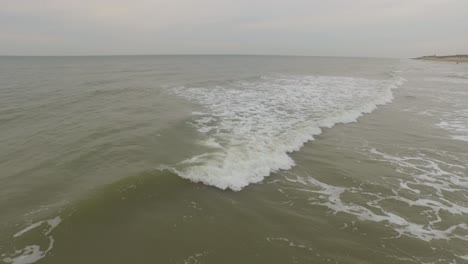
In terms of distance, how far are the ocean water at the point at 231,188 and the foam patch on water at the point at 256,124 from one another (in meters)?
0.09

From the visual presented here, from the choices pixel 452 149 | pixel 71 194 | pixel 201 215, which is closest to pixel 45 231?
pixel 71 194

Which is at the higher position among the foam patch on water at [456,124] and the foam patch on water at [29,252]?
the foam patch on water at [456,124]

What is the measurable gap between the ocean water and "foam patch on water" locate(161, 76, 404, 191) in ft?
0.30

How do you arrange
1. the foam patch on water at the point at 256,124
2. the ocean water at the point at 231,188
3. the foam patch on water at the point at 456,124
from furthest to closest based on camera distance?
the foam patch on water at the point at 456,124, the foam patch on water at the point at 256,124, the ocean water at the point at 231,188

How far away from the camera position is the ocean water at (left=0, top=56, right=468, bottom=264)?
6.44 metres

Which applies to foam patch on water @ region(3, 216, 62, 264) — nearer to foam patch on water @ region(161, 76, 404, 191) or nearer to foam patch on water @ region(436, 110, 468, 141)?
foam patch on water @ region(161, 76, 404, 191)

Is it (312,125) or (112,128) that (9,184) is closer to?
(112,128)

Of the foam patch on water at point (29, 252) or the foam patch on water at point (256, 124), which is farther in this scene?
the foam patch on water at point (256, 124)

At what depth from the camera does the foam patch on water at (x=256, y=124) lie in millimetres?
10072

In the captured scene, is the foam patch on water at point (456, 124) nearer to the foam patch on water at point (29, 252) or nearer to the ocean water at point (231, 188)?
the ocean water at point (231, 188)

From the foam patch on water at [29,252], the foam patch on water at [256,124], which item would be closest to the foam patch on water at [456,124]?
the foam patch on water at [256,124]

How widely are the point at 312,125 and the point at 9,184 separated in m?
13.1

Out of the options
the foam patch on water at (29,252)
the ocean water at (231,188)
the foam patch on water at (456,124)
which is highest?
the foam patch on water at (456,124)

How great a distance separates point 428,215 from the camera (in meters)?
7.77
